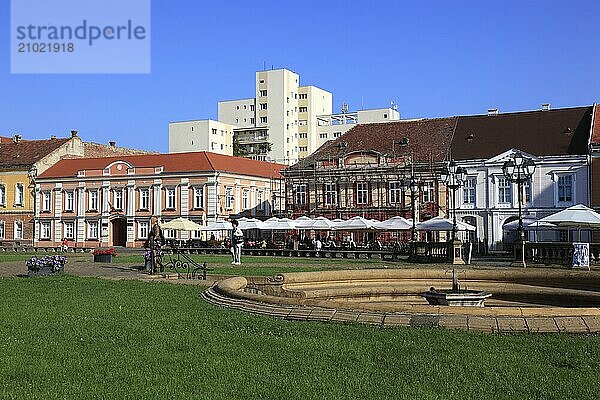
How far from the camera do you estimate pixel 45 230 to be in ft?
227

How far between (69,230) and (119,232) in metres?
4.92

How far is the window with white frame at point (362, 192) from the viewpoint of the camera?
189 feet

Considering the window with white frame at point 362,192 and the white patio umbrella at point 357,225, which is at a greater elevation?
the window with white frame at point 362,192

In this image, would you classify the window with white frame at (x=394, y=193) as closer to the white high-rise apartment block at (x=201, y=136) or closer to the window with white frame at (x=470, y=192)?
the window with white frame at (x=470, y=192)

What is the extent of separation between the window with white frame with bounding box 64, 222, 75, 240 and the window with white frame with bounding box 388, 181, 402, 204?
28.4 meters

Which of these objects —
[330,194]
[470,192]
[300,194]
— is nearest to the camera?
[470,192]

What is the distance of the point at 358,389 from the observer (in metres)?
7.46

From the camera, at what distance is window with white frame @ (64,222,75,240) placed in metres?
67.4

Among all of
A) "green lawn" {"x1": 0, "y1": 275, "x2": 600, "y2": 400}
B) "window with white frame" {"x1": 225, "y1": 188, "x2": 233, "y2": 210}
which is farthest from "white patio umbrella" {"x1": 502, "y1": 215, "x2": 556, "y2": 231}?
"green lawn" {"x1": 0, "y1": 275, "x2": 600, "y2": 400}

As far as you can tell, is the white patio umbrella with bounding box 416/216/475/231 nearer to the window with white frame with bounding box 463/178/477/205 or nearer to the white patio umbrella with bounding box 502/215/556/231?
the white patio umbrella with bounding box 502/215/556/231

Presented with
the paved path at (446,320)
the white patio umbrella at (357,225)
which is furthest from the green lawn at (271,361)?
the white patio umbrella at (357,225)

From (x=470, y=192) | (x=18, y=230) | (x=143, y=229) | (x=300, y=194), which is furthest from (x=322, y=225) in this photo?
(x=18, y=230)

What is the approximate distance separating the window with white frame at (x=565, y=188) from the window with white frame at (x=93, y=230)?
3761cm

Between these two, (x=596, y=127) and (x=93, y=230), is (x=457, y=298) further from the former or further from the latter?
(x=93, y=230)
